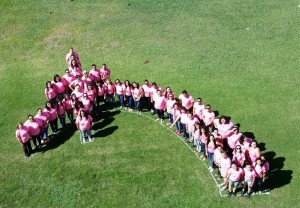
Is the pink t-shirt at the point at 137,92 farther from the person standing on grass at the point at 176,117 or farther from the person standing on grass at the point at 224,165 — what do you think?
the person standing on grass at the point at 224,165

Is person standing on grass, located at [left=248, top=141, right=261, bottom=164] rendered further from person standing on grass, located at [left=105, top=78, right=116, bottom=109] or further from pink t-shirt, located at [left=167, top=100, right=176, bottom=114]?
person standing on grass, located at [left=105, top=78, right=116, bottom=109]

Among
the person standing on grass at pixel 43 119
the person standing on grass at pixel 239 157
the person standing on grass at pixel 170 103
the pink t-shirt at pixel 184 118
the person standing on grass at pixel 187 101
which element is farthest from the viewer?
the person standing on grass at pixel 187 101

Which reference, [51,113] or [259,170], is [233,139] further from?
[51,113]

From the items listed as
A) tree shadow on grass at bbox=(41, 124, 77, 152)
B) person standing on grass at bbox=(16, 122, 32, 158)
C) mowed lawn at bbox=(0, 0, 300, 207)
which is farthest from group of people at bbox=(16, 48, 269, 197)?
mowed lawn at bbox=(0, 0, 300, 207)

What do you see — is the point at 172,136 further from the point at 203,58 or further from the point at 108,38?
the point at 108,38

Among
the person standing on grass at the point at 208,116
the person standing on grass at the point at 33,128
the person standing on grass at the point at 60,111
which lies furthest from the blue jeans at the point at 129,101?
the person standing on grass at the point at 33,128

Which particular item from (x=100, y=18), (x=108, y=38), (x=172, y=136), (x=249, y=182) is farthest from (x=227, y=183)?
(x=100, y=18)

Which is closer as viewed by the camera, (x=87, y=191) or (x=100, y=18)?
(x=87, y=191)
